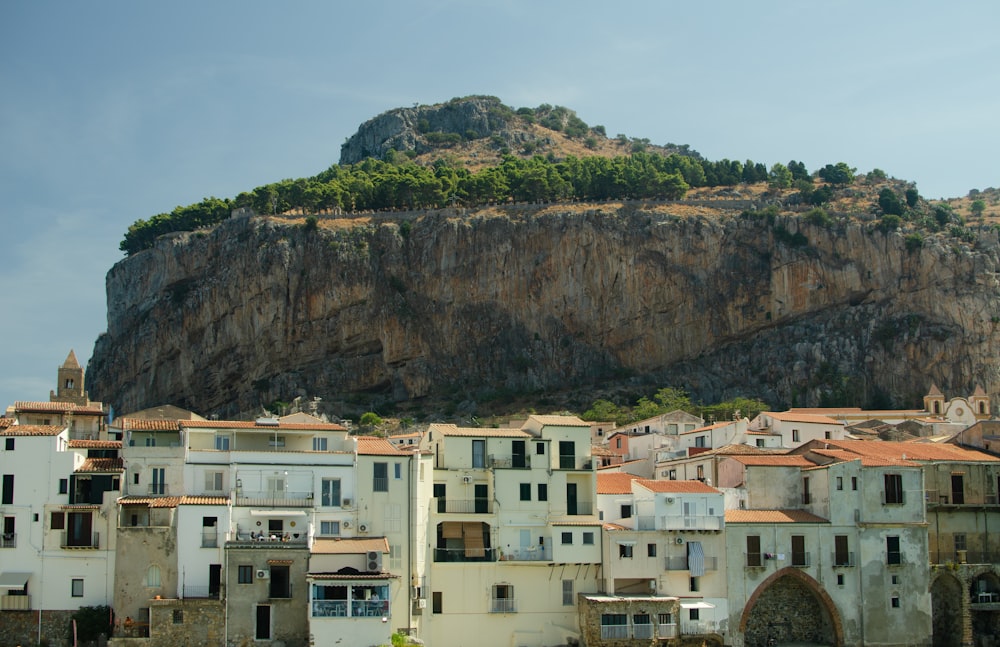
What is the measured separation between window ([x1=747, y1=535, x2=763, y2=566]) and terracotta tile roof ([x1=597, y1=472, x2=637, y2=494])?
660 cm

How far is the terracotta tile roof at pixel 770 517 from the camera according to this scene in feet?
231

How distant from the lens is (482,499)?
70.6 metres

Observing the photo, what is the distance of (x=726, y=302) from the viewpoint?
145250mm

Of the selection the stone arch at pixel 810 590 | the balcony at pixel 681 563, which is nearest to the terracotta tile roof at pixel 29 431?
the balcony at pixel 681 563

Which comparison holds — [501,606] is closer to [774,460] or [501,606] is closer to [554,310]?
[774,460]

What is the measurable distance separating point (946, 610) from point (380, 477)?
3075cm

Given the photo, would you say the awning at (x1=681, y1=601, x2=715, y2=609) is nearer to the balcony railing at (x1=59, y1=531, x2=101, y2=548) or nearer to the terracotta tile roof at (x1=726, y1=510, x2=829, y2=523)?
the terracotta tile roof at (x1=726, y1=510, x2=829, y2=523)

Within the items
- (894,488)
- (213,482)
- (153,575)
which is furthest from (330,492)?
(894,488)

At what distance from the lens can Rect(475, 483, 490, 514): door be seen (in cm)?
7025

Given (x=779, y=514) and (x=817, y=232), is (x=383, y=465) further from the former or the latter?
(x=817, y=232)

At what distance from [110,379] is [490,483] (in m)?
95.6

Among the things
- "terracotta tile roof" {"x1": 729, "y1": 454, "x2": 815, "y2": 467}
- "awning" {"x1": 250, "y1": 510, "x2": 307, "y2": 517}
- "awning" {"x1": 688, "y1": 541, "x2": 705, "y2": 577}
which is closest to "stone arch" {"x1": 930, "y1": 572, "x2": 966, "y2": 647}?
"terracotta tile roof" {"x1": 729, "y1": 454, "x2": 815, "y2": 467}

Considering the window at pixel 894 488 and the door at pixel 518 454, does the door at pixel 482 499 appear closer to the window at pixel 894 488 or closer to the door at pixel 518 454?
the door at pixel 518 454

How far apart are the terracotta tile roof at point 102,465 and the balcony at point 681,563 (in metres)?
26.1
